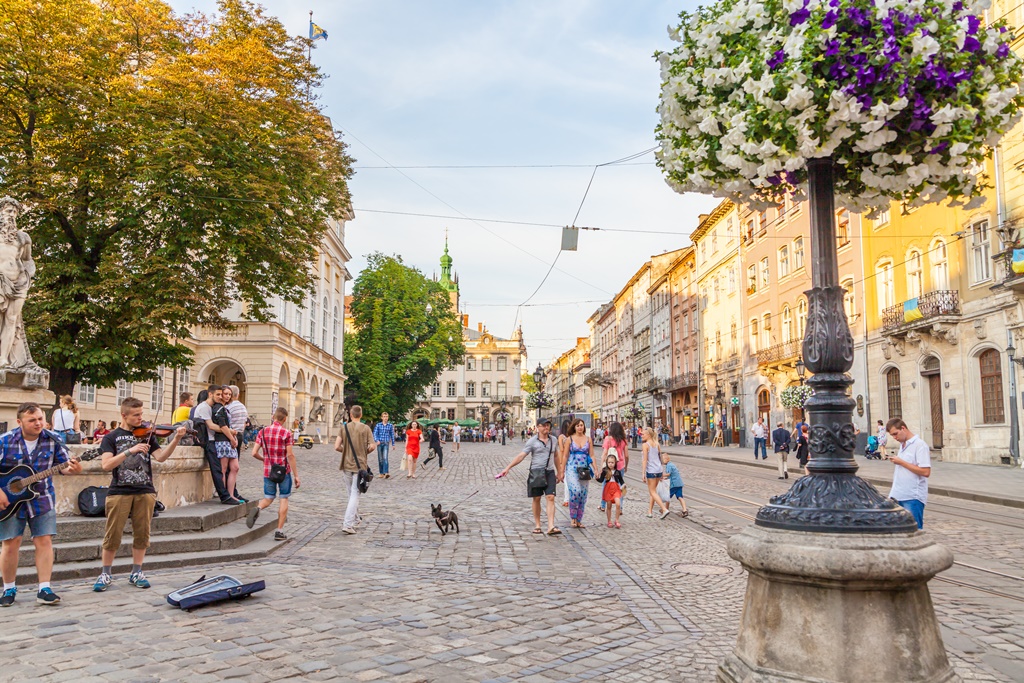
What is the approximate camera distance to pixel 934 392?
89.9ft

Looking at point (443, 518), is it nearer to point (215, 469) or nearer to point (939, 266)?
point (215, 469)

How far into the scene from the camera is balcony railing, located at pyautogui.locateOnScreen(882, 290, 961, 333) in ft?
83.8

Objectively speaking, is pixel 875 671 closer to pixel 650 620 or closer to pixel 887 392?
pixel 650 620

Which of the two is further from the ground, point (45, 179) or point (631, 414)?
point (45, 179)

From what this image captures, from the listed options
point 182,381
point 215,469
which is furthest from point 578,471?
point 182,381

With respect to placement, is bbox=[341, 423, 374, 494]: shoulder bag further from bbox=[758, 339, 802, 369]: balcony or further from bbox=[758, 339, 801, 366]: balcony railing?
bbox=[758, 339, 801, 366]: balcony railing

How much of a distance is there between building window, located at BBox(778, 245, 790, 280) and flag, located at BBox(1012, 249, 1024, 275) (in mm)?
17156

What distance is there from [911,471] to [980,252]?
1991 centimetres

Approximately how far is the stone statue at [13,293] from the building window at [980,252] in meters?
25.1

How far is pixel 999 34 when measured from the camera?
362 centimetres

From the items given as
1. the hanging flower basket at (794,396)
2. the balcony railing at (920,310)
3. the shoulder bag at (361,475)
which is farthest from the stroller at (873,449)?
the shoulder bag at (361,475)

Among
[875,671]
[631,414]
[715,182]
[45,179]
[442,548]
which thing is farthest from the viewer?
[631,414]

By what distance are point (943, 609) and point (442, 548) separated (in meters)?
5.57

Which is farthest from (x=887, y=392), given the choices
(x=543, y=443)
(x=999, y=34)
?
(x=999, y=34)
